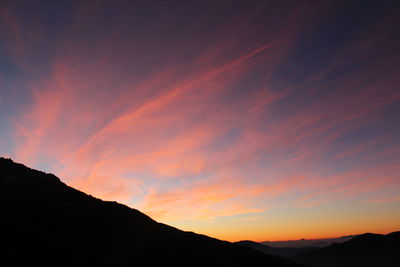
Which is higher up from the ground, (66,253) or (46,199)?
(46,199)

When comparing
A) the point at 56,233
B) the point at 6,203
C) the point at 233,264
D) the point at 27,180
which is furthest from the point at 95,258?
the point at 27,180

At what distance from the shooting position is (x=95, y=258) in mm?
49656

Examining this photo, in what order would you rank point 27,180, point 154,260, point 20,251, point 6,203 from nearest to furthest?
point 20,251 → point 154,260 → point 6,203 → point 27,180

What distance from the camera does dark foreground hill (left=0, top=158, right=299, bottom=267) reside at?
43969mm

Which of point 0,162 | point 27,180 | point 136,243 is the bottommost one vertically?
point 136,243

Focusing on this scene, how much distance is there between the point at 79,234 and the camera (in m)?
59.0

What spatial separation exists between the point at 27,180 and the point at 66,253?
4415 cm

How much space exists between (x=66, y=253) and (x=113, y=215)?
33.9m

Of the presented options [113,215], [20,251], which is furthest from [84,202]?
[20,251]

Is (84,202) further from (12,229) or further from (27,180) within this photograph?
(12,229)

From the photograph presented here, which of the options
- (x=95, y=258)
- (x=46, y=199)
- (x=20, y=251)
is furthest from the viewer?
(x=46, y=199)

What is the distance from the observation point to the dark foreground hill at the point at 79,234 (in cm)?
4397

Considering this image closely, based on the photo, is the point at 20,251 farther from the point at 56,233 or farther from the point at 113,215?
the point at 113,215

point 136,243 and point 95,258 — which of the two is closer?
point 95,258
